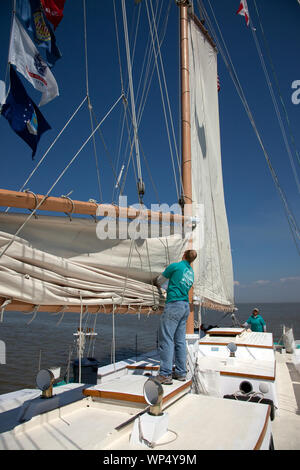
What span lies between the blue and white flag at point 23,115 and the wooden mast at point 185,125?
2679 mm

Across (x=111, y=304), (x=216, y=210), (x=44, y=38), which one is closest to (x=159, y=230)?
(x=111, y=304)

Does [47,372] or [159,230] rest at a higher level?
[159,230]

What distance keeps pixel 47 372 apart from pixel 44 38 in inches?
191

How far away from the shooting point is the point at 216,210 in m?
9.80

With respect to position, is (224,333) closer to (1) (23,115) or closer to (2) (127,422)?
(2) (127,422)

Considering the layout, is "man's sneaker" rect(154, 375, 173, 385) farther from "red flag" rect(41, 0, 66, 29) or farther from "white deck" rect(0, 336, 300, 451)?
"red flag" rect(41, 0, 66, 29)

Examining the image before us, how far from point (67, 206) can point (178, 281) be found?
1534mm

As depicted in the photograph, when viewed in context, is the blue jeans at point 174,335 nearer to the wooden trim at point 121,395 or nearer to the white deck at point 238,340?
the wooden trim at point 121,395

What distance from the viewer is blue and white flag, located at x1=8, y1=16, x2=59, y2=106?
441 cm

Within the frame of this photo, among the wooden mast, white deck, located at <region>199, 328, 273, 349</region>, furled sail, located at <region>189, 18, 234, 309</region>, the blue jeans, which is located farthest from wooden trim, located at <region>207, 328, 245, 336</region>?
the blue jeans

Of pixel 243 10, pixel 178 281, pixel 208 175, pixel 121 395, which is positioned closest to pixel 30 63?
pixel 178 281

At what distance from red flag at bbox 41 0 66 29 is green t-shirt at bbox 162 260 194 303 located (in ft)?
14.1

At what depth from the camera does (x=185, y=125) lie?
21.2 ft

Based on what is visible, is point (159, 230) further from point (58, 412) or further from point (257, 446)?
point (257, 446)
